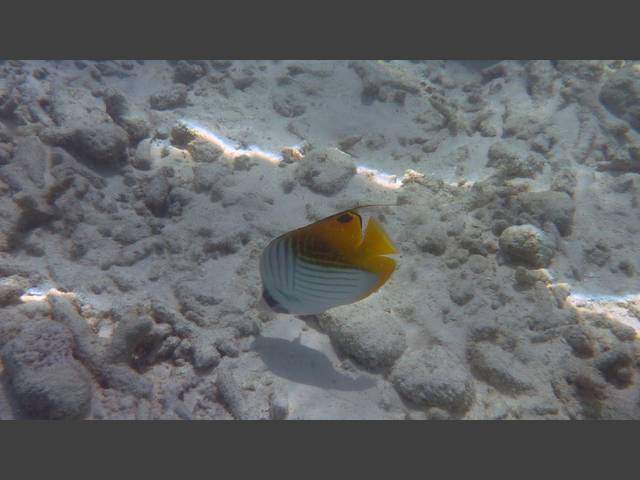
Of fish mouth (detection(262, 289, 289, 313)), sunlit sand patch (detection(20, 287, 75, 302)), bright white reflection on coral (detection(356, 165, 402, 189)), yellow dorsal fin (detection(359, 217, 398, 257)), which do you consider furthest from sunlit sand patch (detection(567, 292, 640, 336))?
sunlit sand patch (detection(20, 287, 75, 302))

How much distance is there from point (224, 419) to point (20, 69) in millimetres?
4640

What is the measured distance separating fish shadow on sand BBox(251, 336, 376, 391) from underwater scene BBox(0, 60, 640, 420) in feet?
0.05

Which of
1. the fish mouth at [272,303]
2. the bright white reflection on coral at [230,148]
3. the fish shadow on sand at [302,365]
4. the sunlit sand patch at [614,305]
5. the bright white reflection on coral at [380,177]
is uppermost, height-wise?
the fish mouth at [272,303]

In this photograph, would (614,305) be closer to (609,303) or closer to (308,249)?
(609,303)

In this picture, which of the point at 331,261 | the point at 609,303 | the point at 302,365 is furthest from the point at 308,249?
the point at 609,303

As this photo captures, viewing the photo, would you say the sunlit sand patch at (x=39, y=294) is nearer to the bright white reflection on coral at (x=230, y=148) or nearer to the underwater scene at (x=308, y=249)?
the underwater scene at (x=308, y=249)

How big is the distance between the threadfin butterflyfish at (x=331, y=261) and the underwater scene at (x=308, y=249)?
0.04ft

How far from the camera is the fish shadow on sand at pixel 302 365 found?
2.52 m

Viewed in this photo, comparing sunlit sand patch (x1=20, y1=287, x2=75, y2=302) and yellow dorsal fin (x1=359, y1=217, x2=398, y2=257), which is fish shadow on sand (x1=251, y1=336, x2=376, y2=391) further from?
sunlit sand patch (x1=20, y1=287, x2=75, y2=302)

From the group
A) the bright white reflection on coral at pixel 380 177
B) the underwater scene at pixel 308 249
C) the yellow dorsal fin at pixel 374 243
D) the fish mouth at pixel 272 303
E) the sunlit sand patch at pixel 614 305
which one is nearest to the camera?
the yellow dorsal fin at pixel 374 243

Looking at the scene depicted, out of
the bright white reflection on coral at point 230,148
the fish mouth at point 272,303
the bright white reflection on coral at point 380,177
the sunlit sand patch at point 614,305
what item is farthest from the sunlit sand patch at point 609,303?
the bright white reflection on coral at point 230,148

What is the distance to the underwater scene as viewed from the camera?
2.29 metres

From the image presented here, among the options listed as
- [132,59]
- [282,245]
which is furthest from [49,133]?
[282,245]

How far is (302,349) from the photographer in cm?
267
